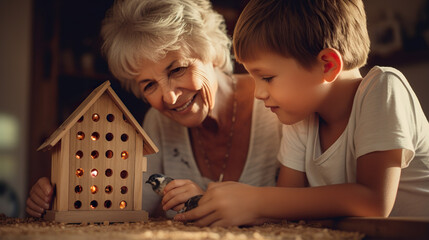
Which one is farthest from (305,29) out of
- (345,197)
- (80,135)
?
(80,135)

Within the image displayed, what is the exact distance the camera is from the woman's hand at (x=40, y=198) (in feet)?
3.97

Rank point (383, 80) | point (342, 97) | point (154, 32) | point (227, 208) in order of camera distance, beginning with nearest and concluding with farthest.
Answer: point (227, 208) < point (383, 80) < point (342, 97) < point (154, 32)

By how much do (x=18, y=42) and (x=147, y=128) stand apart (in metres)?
2.42

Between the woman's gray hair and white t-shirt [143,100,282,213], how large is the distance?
309mm

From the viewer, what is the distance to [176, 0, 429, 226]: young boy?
3.48 feet

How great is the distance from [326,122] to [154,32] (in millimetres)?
653

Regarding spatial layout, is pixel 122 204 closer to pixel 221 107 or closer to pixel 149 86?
pixel 149 86

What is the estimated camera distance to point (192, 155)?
6.22ft

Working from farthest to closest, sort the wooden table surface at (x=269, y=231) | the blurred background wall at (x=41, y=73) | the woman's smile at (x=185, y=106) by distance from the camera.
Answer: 1. the blurred background wall at (x=41, y=73)
2. the woman's smile at (x=185, y=106)
3. the wooden table surface at (x=269, y=231)

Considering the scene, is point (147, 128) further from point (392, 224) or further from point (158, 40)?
point (392, 224)

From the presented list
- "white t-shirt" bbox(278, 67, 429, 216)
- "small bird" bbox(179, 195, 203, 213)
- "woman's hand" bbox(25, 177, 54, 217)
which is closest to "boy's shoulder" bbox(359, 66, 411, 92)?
"white t-shirt" bbox(278, 67, 429, 216)

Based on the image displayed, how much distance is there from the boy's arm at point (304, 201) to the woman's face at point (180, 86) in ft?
1.90

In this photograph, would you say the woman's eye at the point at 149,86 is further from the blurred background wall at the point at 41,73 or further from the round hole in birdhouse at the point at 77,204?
the blurred background wall at the point at 41,73

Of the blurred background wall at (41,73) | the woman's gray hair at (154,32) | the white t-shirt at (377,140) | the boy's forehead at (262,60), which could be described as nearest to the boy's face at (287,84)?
the boy's forehead at (262,60)
